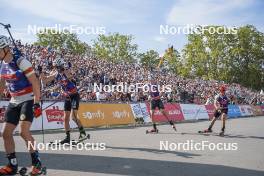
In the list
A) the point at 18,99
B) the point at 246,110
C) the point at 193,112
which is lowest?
the point at 246,110

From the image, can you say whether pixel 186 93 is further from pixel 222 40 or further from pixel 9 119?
pixel 222 40

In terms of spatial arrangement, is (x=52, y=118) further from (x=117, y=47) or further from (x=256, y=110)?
(x=117, y=47)

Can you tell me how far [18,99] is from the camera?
6922 millimetres

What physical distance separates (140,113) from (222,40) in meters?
59.0

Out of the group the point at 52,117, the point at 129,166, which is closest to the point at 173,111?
the point at 52,117

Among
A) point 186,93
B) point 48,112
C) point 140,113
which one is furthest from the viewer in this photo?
point 186,93

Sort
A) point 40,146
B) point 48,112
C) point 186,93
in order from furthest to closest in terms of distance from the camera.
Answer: point 186,93, point 48,112, point 40,146

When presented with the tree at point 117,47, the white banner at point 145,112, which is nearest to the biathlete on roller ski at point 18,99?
the white banner at point 145,112

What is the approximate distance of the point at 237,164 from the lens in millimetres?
8727

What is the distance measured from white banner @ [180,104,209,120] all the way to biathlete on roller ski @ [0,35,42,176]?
20.6 m

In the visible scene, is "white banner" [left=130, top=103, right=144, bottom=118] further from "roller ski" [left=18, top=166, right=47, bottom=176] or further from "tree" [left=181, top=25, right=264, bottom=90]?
"tree" [left=181, top=25, right=264, bottom=90]

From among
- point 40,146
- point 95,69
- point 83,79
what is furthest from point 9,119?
point 95,69

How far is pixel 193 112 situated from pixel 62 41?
62621mm

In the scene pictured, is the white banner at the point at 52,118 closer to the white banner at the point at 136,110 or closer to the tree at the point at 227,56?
the white banner at the point at 136,110
